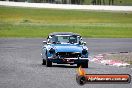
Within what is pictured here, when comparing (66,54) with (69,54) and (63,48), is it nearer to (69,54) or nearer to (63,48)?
(69,54)

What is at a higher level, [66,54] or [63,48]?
[63,48]

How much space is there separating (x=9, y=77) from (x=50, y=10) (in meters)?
97.5

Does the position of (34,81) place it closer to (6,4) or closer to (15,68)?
(15,68)

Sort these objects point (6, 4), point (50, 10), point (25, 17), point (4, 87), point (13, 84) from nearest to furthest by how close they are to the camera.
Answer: point (4, 87) < point (13, 84) < point (25, 17) < point (50, 10) < point (6, 4)

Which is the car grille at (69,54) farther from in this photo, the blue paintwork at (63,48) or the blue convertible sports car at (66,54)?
the blue paintwork at (63,48)

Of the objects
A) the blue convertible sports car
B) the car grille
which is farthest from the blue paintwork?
the car grille

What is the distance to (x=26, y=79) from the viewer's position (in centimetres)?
1698

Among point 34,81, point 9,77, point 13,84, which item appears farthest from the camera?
point 9,77

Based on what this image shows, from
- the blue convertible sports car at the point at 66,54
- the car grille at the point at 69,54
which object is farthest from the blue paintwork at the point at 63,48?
the car grille at the point at 69,54

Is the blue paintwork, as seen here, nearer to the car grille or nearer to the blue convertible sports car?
the blue convertible sports car

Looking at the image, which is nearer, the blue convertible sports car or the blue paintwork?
the blue convertible sports car

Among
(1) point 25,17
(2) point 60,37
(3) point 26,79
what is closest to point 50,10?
(1) point 25,17

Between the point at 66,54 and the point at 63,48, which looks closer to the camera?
the point at 66,54

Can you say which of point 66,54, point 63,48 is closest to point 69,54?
point 66,54
